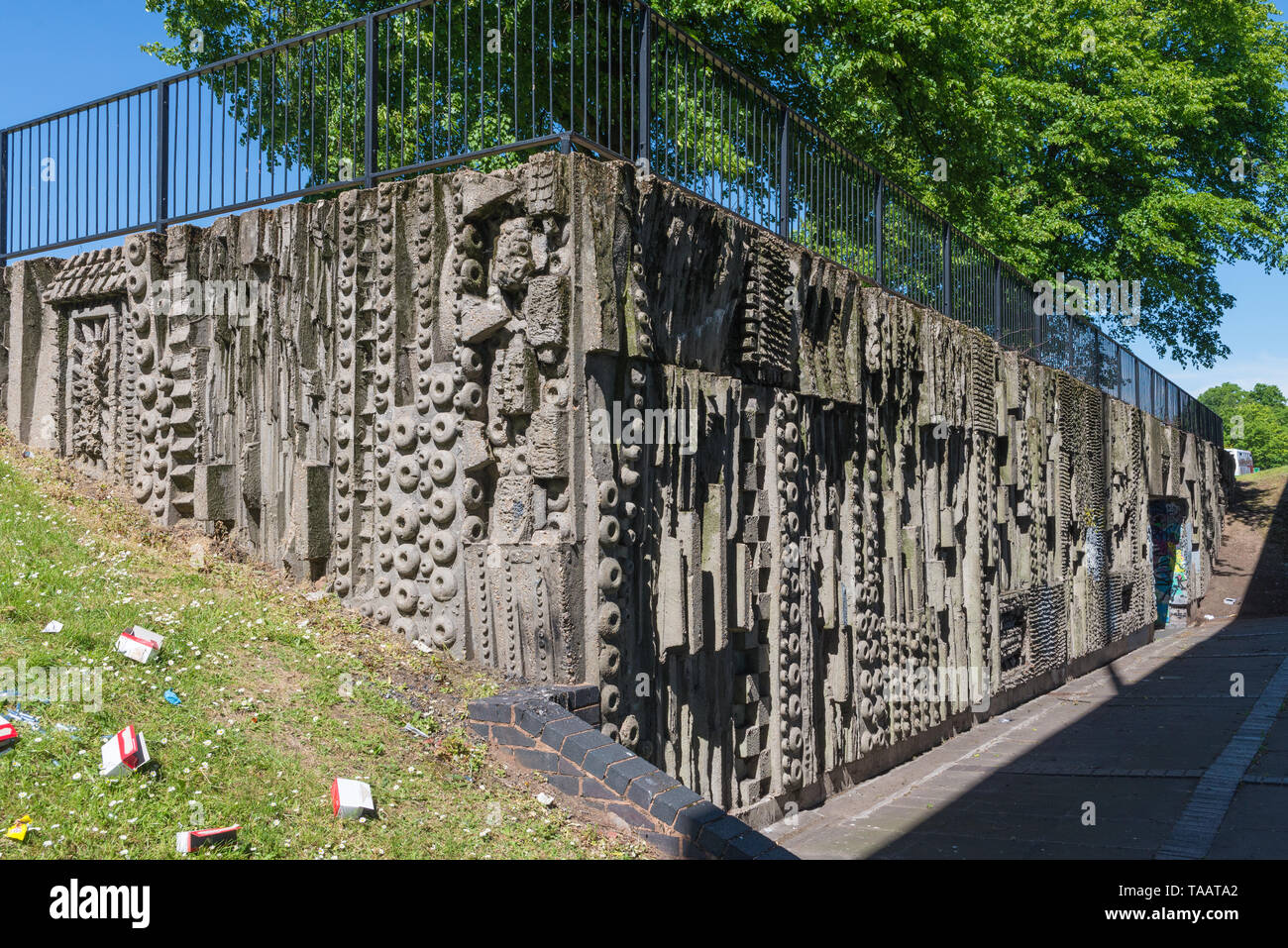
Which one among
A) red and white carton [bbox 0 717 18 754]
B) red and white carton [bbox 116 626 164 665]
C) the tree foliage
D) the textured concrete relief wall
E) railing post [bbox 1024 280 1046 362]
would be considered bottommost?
red and white carton [bbox 0 717 18 754]

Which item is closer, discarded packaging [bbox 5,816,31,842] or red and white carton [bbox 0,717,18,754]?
discarded packaging [bbox 5,816,31,842]

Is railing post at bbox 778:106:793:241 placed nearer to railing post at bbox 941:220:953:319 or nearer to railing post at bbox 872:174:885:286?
railing post at bbox 872:174:885:286

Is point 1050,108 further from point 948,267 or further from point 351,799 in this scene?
point 351,799

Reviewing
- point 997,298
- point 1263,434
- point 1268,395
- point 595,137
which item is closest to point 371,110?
point 595,137

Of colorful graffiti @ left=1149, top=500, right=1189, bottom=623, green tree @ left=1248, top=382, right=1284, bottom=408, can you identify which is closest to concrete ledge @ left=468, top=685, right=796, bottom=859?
colorful graffiti @ left=1149, top=500, right=1189, bottom=623

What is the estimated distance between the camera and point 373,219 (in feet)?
22.7

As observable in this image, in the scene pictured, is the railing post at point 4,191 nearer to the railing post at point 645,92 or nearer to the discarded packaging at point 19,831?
the railing post at point 645,92

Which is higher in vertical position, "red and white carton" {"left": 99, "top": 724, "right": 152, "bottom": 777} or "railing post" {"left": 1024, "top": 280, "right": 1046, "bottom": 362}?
"railing post" {"left": 1024, "top": 280, "right": 1046, "bottom": 362}

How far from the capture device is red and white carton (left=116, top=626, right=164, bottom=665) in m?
5.55

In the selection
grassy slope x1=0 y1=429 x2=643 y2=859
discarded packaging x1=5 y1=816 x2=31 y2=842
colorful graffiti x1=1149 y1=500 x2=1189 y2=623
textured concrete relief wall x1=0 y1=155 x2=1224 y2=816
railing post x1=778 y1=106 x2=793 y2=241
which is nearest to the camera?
discarded packaging x1=5 y1=816 x2=31 y2=842

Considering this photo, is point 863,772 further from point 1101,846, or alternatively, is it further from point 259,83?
point 259,83

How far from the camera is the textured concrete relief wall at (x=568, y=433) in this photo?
6098 millimetres

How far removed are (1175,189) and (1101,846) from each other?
18.7 meters

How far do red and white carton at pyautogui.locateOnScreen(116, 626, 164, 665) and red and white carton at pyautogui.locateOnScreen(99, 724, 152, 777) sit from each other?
945 mm
